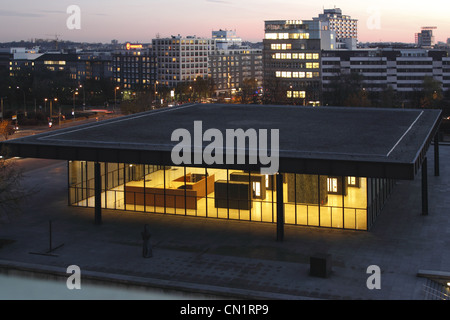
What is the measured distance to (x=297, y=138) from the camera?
130 feet

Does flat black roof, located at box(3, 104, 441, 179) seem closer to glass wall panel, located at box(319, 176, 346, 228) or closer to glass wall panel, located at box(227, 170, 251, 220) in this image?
glass wall panel, located at box(319, 176, 346, 228)

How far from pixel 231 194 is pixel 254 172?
2048 mm

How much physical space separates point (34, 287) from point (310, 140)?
1875 cm

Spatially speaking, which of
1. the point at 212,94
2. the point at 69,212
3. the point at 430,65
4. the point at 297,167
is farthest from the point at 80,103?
the point at 297,167

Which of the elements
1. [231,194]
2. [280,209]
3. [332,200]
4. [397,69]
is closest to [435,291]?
[280,209]

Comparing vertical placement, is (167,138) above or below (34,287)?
above

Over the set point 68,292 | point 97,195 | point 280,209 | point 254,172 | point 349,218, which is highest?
point 254,172

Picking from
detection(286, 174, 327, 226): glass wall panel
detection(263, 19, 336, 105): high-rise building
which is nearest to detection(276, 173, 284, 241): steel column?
detection(286, 174, 327, 226): glass wall panel

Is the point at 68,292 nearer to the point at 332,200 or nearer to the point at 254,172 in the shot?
the point at 254,172

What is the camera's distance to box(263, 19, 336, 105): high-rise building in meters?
167

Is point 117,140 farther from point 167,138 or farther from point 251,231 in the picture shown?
point 251,231

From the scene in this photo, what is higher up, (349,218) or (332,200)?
(332,200)

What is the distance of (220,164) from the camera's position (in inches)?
1346

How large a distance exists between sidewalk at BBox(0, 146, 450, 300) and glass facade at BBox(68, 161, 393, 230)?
0.84 metres
